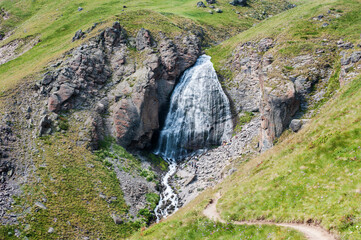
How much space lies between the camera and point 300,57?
146 feet

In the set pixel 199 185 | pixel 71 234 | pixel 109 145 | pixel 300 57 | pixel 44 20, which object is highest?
pixel 44 20

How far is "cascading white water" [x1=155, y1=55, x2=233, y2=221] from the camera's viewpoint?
165 feet

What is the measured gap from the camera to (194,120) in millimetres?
52156

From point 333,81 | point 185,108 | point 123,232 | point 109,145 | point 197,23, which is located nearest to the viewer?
point 123,232

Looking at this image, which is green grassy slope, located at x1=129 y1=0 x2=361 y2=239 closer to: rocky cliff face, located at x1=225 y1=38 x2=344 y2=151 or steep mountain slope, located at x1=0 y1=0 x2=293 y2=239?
rocky cliff face, located at x1=225 y1=38 x2=344 y2=151

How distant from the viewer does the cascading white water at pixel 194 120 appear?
50156 mm

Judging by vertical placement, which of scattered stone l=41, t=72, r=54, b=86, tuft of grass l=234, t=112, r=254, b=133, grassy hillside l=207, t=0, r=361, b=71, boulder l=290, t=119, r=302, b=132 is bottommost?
tuft of grass l=234, t=112, r=254, b=133

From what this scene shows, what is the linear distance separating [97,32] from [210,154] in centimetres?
4145

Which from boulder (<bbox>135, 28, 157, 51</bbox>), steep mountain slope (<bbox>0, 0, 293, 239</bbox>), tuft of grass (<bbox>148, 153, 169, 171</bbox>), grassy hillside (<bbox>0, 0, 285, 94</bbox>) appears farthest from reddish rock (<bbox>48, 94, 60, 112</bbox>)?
boulder (<bbox>135, 28, 157, 51</bbox>)

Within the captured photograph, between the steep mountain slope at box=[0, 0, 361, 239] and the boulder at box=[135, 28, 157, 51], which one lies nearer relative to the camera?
the steep mountain slope at box=[0, 0, 361, 239]

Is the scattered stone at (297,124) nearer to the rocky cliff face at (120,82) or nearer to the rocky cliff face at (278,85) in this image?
the rocky cliff face at (278,85)

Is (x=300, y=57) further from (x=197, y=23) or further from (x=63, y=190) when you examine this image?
(x=197, y=23)

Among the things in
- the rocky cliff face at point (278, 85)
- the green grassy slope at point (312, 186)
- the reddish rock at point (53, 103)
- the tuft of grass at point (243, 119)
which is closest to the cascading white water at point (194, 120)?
the tuft of grass at point (243, 119)

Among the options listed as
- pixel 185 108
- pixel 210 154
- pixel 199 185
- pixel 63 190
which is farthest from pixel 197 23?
pixel 63 190
